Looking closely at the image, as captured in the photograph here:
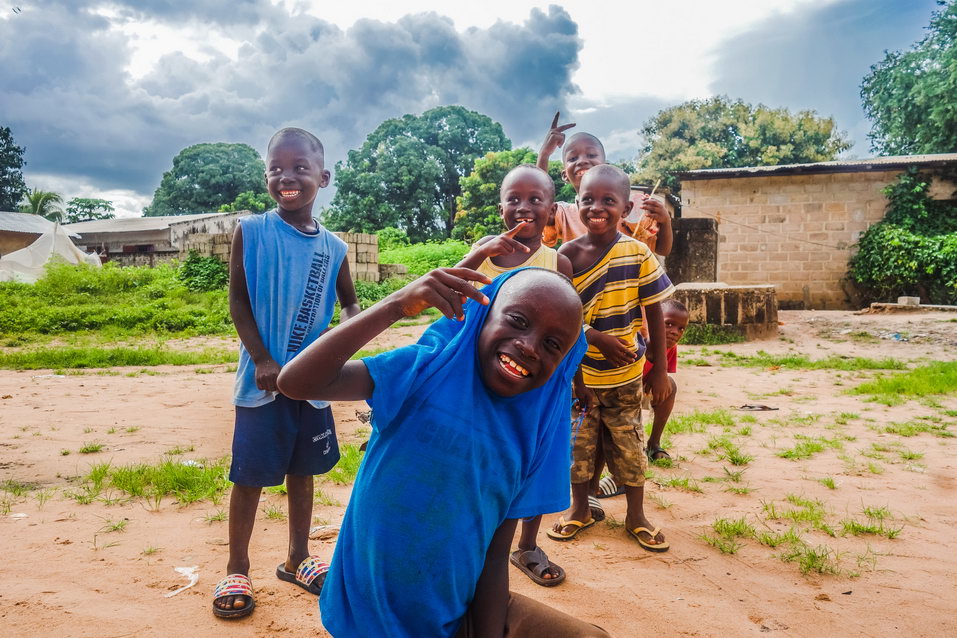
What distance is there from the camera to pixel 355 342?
124cm

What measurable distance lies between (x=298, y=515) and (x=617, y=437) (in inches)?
56.8

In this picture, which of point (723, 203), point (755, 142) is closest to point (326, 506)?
point (723, 203)

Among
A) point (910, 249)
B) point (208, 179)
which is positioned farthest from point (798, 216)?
point (208, 179)

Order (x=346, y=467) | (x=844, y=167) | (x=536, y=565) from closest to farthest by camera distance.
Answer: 1. (x=536, y=565)
2. (x=346, y=467)
3. (x=844, y=167)

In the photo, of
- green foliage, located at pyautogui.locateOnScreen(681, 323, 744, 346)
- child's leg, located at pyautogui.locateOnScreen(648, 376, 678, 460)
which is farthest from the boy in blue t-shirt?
green foliage, located at pyautogui.locateOnScreen(681, 323, 744, 346)

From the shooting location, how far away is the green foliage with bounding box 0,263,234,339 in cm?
1047

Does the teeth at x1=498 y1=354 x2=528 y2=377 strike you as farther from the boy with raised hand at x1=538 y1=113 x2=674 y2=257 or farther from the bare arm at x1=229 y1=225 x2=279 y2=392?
the boy with raised hand at x1=538 y1=113 x2=674 y2=257

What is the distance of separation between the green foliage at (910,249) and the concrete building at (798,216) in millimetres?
248

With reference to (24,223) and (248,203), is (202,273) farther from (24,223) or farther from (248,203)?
(248,203)

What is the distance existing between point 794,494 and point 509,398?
102 inches

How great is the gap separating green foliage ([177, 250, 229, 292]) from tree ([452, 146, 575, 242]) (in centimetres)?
1378

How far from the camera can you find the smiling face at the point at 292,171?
2.21 metres

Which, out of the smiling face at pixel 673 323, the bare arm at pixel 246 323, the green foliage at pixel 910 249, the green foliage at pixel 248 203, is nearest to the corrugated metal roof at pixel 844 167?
the green foliage at pixel 910 249

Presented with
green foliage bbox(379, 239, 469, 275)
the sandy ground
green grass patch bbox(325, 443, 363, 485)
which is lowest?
the sandy ground
